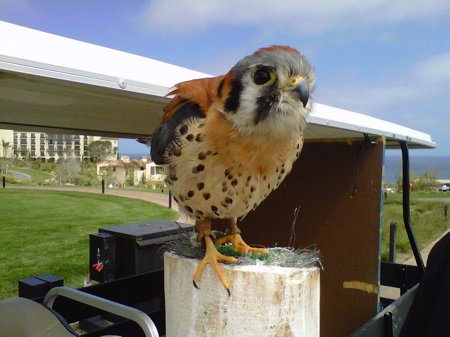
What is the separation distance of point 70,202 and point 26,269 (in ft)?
26.2

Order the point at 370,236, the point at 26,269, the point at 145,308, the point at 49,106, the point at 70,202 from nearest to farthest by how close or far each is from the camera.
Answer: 1. the point at 49,106
2. the point at 370,236
3. the point at 145,308
4. the point at 26,269
5. the point at 70,202

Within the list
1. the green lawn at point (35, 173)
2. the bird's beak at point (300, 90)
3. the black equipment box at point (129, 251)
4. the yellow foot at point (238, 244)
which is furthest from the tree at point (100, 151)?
the bird's beak at point (300, 90)

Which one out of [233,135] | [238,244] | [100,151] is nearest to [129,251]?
[238,244]

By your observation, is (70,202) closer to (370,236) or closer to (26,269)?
(26,269)

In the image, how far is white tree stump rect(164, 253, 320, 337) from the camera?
1.41 metres

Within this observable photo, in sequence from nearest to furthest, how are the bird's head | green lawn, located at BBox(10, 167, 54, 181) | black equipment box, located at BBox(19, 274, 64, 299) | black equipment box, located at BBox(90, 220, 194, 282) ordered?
the bird's head
black equipment box, located at BBox(19, 274, 64, 299)
black equipment box, located at BBox(90, 220, 194, 282)
green lawn, located at BBox(10, 167, 54, 181)

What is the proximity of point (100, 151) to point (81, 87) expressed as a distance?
3302 cm

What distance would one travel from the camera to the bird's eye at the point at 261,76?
130cm

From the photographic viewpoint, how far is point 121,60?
1.46 metres

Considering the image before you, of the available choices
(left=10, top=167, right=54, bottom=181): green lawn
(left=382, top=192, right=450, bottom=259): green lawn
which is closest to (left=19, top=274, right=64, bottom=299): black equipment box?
(left=382, top=192, right=450, bottom=259): green lawn

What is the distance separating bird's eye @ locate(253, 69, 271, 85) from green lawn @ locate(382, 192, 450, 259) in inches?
298

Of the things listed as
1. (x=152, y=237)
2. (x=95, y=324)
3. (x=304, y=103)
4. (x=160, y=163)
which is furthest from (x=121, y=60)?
(x=95, y=324)

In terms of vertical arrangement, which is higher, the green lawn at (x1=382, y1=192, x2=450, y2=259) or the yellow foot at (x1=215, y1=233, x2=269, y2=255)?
the yellow foot at (x1=215, y1=233, x2=269, y2=255)

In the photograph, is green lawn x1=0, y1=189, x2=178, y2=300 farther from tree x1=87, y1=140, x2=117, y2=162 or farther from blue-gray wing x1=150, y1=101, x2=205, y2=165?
tree x1=87, y1=140, x2=117, y2=162
